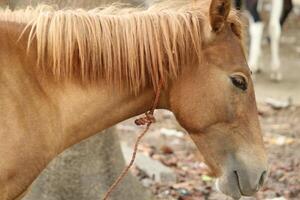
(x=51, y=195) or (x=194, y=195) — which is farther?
(x=194, y=195)

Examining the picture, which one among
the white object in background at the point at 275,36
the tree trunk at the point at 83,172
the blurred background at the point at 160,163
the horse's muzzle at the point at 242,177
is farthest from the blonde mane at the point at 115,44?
the white object in background at the point at 275,36

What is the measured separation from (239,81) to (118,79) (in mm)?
571

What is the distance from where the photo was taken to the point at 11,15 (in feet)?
10.8

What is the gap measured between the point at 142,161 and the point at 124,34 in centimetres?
320

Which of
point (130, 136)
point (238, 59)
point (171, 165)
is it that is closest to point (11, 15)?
point (238, 59)

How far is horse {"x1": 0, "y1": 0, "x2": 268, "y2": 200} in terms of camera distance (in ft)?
10.4

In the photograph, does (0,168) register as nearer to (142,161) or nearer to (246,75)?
(246,75)

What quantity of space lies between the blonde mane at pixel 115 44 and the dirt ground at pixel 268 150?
2539mm

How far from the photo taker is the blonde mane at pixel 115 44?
3188 mm

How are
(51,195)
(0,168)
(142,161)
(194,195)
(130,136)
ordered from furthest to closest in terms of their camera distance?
(130,136), (142,161), (194,195), (51,195), (0,168)

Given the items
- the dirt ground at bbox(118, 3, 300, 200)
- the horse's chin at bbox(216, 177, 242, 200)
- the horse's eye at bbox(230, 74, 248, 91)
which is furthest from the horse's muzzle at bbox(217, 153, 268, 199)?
the dirt ground at bbox(118, 3, 300, 200)

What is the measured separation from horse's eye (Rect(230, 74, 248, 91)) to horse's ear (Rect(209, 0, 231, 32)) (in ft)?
0.77

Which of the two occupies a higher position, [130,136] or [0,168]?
[0,168]

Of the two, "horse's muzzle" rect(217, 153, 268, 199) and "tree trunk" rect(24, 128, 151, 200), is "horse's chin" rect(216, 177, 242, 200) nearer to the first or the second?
"horse's muzzle" rect(217, 153, 268, 199)
